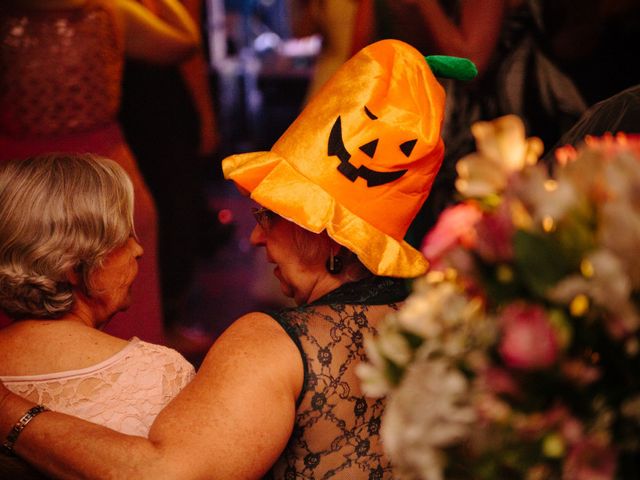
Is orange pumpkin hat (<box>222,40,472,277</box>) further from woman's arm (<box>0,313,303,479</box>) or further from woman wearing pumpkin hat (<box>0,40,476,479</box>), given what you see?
woman's arm (<box>0,313,303,479</box>)

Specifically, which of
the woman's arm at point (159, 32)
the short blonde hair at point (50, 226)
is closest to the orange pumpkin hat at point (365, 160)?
the short blonde hair at point (50, 226)

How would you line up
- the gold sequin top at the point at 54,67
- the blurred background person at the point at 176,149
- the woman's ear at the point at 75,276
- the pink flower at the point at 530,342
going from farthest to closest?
the blurred background person at the point at 176,149 → the gold sequin top at the point at 54,67 → the woman's ear at the point at 75,276 → the pink flower at the point at 530,342

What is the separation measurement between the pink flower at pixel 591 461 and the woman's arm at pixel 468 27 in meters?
2.53

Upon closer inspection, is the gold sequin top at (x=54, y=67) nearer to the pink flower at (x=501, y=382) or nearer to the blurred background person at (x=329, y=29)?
the blurred background person at (x=329, y=29)

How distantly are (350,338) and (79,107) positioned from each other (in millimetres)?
1932

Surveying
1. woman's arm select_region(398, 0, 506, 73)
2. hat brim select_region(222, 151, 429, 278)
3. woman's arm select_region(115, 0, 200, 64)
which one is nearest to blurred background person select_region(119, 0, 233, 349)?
woman's arm select_region(115, 0, 200, 64)

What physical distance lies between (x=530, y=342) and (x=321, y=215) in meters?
0.96

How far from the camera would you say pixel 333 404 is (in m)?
1.61

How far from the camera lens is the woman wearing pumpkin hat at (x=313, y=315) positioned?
146cm

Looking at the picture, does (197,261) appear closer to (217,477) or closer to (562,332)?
(217,477)

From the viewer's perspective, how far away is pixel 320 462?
1.63 metres

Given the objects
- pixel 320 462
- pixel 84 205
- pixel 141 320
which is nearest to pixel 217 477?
pixel 320 462

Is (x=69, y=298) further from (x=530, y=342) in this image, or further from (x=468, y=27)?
(x=468, y=27)

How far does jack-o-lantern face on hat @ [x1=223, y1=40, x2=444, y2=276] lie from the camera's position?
5.68 feet
